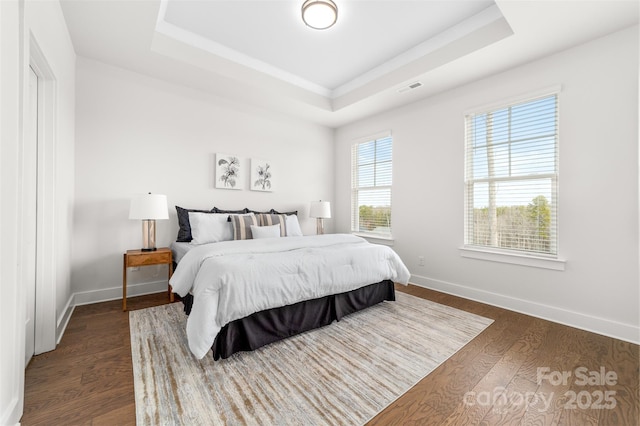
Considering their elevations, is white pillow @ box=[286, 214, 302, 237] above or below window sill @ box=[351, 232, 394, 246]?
above

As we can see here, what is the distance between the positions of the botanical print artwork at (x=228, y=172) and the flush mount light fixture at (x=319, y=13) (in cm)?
215

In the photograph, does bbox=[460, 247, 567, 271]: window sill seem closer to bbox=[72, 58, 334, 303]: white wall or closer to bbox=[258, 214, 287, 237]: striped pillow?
bbox=[258, 214, 287, 237]: striped pillow

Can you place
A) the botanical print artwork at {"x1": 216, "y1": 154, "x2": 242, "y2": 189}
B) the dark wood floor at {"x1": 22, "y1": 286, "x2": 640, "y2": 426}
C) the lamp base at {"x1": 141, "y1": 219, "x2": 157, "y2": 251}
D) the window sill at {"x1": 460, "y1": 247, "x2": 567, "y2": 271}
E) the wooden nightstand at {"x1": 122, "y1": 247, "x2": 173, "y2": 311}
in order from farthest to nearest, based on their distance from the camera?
the botanical print artwork at {"x1": 216, "y1": 154, "x2": 242, "y2": 189}, the lamp base at {"x1": 141, "y1": 219, "x2": 157, "y2": 251}, the wooden nightstand at {"x1": 122, "y1": 247, "x2": 173, "y2": 311}, the window sill at {"x1": 460, "y1": 247, "x2": 567, "y2": 271}, the dark wood floor at {"x1": 22, "y1": 286, "x2": 640, "y2": 426}

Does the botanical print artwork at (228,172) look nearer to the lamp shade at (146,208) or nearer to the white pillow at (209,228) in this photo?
the white pillow at (209,228)

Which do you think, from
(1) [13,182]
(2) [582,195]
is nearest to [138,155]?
(1) [13,182]

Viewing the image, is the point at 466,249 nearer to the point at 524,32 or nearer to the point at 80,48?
the point at 524,32

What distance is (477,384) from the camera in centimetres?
176

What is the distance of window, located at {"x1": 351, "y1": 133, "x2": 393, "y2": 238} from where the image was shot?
453cm

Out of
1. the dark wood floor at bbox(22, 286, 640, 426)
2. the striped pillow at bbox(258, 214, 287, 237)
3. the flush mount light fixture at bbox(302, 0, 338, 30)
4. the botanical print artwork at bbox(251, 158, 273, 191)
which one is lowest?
the dark wood floor at bbox(22, 286, 640, 426)

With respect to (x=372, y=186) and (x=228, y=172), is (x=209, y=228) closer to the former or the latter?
(x=228, y=172)

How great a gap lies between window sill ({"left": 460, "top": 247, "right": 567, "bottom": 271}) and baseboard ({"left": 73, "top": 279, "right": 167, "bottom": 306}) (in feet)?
12.8

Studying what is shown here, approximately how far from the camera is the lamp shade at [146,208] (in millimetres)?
2995

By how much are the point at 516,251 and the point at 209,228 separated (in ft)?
11.8

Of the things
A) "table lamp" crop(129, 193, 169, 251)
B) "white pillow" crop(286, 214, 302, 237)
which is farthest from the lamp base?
"white pillow" crop(286, 214, 302, 237)
